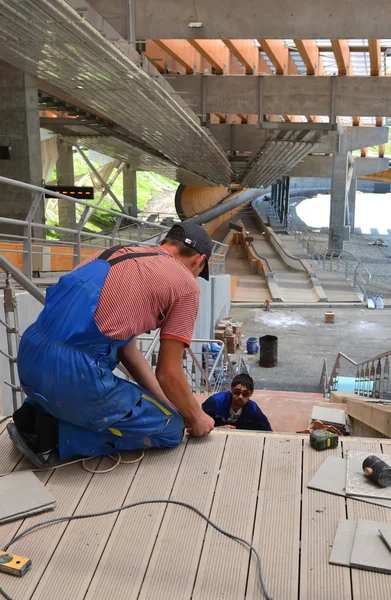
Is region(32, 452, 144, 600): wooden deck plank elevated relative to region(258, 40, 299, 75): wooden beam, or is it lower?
lower

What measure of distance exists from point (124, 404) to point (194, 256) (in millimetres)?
755

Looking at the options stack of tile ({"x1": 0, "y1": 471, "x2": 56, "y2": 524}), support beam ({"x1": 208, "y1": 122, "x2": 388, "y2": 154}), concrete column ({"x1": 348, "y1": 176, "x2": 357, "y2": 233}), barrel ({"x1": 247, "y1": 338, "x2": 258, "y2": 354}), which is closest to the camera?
stack of tile ({"x1": 0, "y1": 471, "x2": 56, "y2": 524})

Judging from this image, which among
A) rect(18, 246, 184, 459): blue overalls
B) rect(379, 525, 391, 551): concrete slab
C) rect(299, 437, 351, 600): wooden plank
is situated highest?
rect(18, 246, 184, 459): blue overalls

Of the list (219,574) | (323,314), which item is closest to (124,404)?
(219,574)

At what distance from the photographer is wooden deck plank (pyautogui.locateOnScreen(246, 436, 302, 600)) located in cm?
224

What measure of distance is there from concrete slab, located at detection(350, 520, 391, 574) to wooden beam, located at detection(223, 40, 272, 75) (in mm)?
12391

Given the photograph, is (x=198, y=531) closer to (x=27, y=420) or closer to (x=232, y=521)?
(x=232, y=521)

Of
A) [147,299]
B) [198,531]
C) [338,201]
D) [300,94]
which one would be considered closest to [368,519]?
[198,531]

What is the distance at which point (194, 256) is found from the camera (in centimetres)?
296

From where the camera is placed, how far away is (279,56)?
1500 centimetres

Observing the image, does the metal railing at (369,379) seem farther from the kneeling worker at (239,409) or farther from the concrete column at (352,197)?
the concrete column at (352,197)

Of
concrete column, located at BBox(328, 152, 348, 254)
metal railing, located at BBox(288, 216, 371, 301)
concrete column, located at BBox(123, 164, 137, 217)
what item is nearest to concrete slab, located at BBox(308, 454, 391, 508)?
metal railing, located at BBox(288, 216, 371, 301)

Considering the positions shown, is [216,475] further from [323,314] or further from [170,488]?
[323,314]

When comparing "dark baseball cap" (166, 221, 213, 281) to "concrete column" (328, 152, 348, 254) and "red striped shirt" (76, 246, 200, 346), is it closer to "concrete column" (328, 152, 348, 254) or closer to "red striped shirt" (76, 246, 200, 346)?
"red striped shirt" (76, 246, 200, 346)
